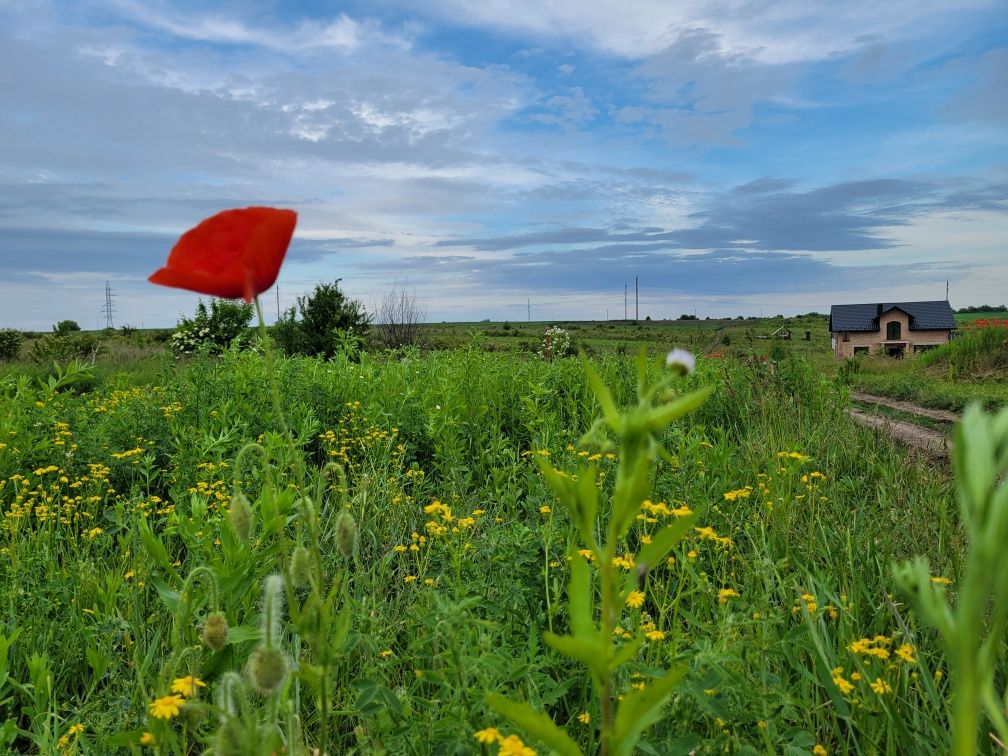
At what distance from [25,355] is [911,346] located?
96.0ft

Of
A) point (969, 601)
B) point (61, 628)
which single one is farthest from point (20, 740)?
point (969, 601)

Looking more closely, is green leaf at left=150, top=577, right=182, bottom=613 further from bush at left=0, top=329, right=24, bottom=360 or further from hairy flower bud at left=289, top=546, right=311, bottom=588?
bush at left=0, top=329, right=24, bottom=360

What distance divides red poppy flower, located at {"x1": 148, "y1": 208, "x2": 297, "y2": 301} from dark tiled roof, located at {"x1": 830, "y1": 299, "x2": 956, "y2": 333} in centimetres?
2963

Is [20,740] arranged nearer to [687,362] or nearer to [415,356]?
[687,362]

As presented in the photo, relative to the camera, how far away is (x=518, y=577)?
2926 mm

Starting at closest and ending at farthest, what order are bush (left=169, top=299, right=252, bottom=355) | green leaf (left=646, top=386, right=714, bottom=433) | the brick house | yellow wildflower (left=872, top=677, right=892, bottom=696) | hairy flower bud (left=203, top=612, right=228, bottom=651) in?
green leaf (left=646, top=386, right=714, bottom=433)
hairy flower bud (left=203, top=612, right=228, bottom=651)
yellow wildflower (left=872, top=677, right=892, bottom=696)
bush (left=169, top=299, right=252, bottom=355)
the brick house

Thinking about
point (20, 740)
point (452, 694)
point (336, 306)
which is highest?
point (336, 306)

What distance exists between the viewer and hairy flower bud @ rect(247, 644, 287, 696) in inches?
47.3

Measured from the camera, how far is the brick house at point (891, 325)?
89.9ft

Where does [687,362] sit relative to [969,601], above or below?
above

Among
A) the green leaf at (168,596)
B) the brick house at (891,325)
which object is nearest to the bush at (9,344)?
the green leaf at (168,596)

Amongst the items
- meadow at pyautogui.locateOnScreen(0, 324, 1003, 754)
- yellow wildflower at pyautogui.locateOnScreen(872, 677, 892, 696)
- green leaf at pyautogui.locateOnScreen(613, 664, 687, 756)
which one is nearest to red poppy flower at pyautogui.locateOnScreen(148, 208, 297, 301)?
meadow at pyautogui.locateOnScreen(0, 324, 1003, 754)

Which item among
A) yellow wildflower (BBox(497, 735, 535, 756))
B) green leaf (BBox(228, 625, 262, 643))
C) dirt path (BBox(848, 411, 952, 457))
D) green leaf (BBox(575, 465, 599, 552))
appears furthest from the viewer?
dirt path (BBox(848, 411, 952, 457))

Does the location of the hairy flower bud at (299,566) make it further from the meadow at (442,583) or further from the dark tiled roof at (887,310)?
the dark tiled roof at (887,310)
